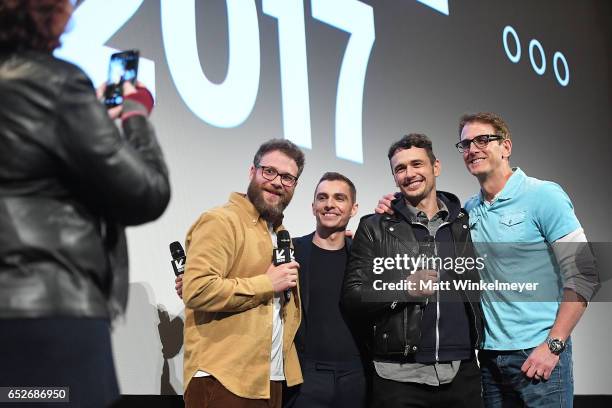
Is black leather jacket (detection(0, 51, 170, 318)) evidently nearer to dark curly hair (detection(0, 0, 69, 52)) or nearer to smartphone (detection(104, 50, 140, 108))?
dark curly hair (detection(0, 0, 69, 52))

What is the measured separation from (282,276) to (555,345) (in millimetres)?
986

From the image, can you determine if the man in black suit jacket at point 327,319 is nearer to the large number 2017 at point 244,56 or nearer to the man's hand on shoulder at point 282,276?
the man's hand on shoulder at point 282,276

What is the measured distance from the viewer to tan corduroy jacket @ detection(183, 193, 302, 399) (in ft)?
7.16

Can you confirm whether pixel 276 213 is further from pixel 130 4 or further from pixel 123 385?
pixel 130 4

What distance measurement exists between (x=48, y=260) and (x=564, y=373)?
1.93m

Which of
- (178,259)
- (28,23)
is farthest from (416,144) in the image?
(28,23)

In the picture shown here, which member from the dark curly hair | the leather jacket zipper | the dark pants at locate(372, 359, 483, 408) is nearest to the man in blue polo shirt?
the dark pants at locate(372, 359, 483, 408)

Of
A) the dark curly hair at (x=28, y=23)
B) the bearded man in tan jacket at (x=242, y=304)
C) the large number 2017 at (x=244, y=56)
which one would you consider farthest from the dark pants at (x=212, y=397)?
the dark curly hair at (x=28, y=23)

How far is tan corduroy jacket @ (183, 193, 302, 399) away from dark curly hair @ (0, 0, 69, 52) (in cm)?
119

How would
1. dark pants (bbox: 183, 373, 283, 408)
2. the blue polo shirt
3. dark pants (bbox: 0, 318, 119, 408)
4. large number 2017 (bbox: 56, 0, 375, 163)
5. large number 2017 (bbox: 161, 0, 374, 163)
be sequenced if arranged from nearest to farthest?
1. dark pants (bbox: 0, 318, 119, 408)
2. dark pants (bbox: 183, 373, 283, 408)
3. the blue polo shirt
4. large number 2017 (bbox: 56, 0, 375, 163)
5. large number 2017 (bbox: 161, 0, 374, 163)

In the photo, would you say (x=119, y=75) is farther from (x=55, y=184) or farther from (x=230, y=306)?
(x=230, y=306)

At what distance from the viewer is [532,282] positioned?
2.43 meters

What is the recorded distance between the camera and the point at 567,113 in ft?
16.1

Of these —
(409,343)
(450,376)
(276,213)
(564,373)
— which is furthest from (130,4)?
(564,373)
